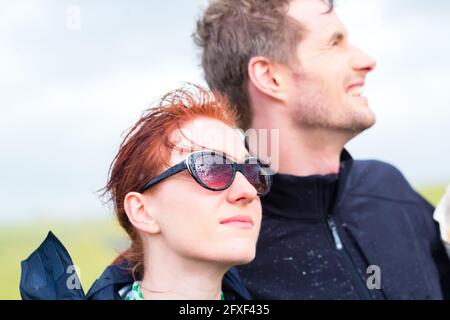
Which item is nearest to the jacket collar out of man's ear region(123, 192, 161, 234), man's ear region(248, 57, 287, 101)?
man's ear region(248, 57, 287, 101)

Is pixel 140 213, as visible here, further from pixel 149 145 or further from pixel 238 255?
pixel 238 255

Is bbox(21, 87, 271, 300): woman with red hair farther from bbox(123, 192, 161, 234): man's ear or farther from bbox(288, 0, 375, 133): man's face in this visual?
bbox(288, 0, 375, 133): man's face

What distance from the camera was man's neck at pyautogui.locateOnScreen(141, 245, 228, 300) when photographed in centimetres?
212

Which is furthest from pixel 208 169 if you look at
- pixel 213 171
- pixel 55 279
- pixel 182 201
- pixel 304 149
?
pixel 304 149

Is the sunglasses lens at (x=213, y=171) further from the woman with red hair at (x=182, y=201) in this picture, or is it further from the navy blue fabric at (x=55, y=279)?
the navy blue fabric at (x=55, y=279)

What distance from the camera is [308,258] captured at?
2.86m

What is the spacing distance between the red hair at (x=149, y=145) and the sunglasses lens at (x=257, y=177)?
176 mm

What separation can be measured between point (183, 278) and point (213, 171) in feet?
1.08

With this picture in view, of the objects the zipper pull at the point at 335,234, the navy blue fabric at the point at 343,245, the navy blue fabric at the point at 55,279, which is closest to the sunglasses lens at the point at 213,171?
the navy blue fabric at the point at 55,279

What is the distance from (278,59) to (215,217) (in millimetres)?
1220

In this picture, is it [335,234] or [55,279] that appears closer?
[55,279]

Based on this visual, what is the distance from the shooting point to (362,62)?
308 centimetres

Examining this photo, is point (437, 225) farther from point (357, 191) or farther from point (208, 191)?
point (208, 191)
